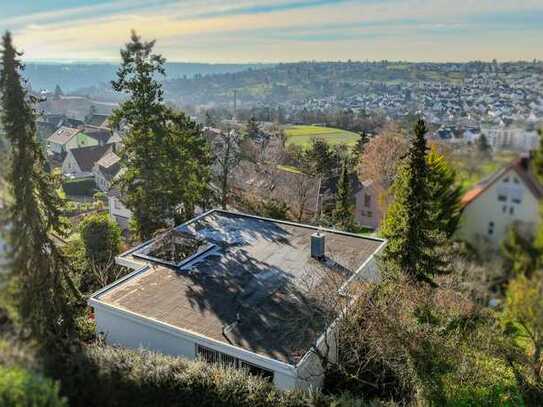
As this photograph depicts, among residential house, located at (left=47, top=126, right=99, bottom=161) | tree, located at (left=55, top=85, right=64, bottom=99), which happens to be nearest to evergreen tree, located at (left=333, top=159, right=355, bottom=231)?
residential house, located at (left=47, top=126, right=99, bottom=161)

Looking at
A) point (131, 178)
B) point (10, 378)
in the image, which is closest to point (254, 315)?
point (10, 378)

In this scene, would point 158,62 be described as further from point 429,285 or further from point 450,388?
point 450,388

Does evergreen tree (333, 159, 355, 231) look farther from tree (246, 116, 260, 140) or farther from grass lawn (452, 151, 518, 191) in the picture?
grass lawn (452, 151, 518, 191)

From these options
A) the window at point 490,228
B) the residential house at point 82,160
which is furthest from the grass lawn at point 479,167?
the residential house at point 82,160

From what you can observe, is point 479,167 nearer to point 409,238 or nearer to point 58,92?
point 409,238

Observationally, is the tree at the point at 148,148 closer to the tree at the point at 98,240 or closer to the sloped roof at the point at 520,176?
the tree at the point at 98,240

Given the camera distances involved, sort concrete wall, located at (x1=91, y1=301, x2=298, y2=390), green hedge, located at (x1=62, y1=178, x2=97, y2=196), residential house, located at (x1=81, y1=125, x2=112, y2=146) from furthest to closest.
→ residential house, located at (x1=81, y1=125, x2=112, y2=146) < green hedge, located at (x1=62, y1=178, x2=97, y2=196) < concrete wall, located at (x1=91, y1=301, x2=298, y2=390)
